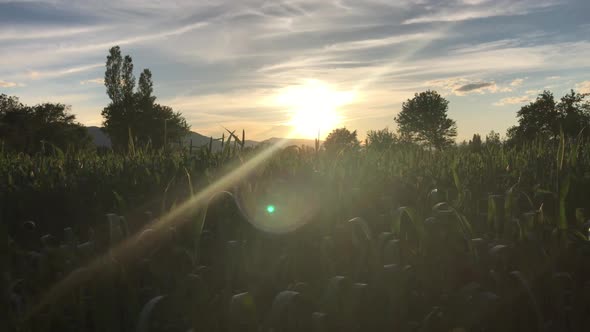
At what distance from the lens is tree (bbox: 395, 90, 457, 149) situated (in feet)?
294

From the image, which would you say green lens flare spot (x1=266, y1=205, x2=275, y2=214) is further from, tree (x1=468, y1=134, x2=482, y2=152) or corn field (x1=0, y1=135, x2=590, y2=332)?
tree (x1=468, y1=134, x2=482, y2=152)

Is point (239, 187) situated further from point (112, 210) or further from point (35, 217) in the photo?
point (35, 217)

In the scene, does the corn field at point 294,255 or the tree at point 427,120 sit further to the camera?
the tree at point 427,120

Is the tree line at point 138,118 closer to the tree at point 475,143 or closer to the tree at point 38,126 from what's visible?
the tree at point 38,126

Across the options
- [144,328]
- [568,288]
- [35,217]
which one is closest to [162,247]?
[144,328]

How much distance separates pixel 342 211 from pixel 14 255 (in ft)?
9.09

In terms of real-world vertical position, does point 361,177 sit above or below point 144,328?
above

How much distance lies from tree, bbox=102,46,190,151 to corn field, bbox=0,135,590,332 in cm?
5706

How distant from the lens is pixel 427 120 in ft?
294

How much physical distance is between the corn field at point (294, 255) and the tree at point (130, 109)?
187 ft

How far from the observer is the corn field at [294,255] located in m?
2.81

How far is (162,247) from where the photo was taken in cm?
354

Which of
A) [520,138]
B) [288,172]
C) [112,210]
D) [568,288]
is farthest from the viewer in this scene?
[520,138]

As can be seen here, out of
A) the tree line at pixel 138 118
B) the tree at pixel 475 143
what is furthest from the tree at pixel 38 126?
the tree at pixel 475 143
